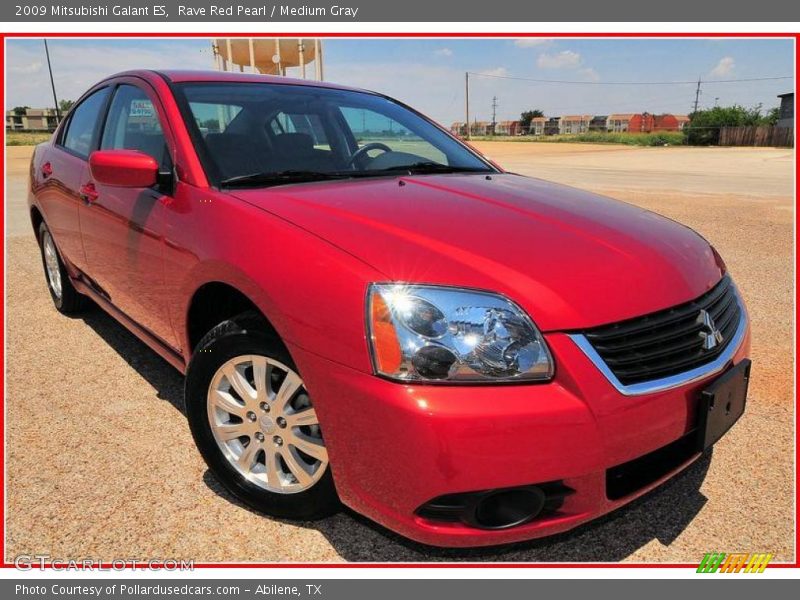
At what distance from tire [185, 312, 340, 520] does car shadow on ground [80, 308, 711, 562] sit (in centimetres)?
12

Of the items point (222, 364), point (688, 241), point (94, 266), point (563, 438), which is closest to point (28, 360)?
point (94, 266)

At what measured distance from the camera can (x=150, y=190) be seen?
2.50 meters

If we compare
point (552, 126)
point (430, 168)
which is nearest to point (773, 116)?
point (552, 126)

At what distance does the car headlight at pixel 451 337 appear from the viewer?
156 cm

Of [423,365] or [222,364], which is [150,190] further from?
[423,365]

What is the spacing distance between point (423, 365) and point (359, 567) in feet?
2.66

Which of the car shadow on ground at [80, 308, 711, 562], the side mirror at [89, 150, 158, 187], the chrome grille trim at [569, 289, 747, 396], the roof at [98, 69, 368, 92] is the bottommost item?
the car shadow on ground at [80, 308, 711, 562]

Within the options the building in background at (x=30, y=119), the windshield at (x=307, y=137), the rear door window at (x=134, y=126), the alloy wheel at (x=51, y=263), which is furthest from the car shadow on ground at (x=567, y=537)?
the building in background at (x=30, y=119)

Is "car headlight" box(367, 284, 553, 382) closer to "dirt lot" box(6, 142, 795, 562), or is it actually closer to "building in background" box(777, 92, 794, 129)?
"dirt lot" box(6, 142, 795, 562)

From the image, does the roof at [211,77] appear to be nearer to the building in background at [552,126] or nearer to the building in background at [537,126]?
the building in background at [552,126]

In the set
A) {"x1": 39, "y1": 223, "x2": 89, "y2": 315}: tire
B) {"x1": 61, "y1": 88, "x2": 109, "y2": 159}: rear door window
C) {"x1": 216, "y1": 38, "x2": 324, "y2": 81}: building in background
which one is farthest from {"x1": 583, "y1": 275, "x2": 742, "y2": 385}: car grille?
{"x1": 216, "y1": 38, "x2": 324, "y2": 81}: building in background

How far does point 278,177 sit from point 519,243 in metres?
1.06

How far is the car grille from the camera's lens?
164cm

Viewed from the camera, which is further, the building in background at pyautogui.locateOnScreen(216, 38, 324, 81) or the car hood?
the building in background at pyautogui.locateOnScreen(216, 38, 324, 81)
